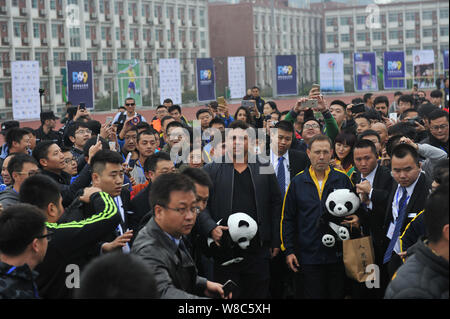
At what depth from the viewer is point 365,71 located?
40812mm

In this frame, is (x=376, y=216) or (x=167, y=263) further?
(x=376, y=216)

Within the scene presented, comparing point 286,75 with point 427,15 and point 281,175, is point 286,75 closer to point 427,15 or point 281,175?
point 281,175

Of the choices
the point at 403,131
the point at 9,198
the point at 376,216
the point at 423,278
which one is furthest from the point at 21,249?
the point at 403,131

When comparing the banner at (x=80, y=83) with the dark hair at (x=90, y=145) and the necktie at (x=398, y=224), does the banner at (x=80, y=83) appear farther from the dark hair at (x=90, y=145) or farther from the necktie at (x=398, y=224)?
the necktie at (x=398, y=224)

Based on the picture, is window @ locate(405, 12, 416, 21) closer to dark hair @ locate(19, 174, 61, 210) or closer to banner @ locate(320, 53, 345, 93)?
banner @ locate(320, 53, 345, 93)

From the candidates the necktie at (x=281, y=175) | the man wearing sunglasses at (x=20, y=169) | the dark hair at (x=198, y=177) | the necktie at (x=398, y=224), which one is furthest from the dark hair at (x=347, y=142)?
the man wearing sunglasses at (x=20, y=169)

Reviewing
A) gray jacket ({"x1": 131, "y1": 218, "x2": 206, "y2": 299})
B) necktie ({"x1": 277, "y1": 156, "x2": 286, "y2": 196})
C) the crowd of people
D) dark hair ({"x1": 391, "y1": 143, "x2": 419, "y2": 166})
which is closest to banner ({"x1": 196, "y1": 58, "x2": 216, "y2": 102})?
the crowd of people

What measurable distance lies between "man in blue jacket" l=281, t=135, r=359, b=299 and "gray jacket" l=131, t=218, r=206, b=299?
1.83m

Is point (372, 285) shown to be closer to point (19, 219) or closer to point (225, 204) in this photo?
point (225, 204)

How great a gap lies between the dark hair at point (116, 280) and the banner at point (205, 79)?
1045 inches

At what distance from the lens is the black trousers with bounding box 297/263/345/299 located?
5.04 meters

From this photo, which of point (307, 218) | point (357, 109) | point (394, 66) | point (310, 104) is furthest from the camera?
point (394, 66)

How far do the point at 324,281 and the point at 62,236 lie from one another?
247 cm

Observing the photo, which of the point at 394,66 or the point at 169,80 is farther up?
the point at 394,66
